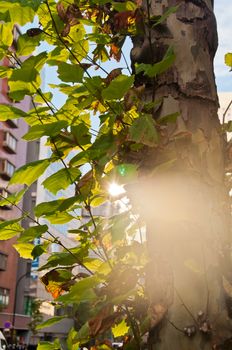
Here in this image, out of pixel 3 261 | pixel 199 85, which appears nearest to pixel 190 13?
pixel 199 85

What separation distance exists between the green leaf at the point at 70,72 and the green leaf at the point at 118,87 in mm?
140

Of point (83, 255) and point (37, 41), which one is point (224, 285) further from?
point (37, 41)

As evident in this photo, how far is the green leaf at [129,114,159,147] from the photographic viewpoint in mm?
1344

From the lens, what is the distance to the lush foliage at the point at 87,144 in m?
1.41

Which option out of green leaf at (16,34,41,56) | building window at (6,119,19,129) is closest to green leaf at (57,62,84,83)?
green leaf at (16,34,41,56)

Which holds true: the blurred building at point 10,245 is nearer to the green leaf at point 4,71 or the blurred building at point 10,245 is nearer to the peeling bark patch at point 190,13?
the green leaf at point 4,71

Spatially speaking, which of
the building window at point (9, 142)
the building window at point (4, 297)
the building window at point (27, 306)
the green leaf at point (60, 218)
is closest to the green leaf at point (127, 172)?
the green leaf at point (60, 218)

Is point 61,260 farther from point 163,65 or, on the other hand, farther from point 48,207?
point 163,65

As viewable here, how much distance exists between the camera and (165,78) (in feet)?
5.28

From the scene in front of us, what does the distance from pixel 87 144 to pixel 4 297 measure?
47612 millimetres

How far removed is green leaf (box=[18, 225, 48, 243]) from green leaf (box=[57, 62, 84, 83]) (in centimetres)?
49

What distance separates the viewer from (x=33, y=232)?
5.42 feet

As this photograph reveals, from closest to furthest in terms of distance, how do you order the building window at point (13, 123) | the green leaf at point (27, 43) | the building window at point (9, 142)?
the green leaf at point (27, 43)
the building window at point (9, 142)
the building window at point (13, 123)

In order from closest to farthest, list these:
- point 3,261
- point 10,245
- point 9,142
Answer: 1. point 3,261
2. point 9,142
3. point 10,245
